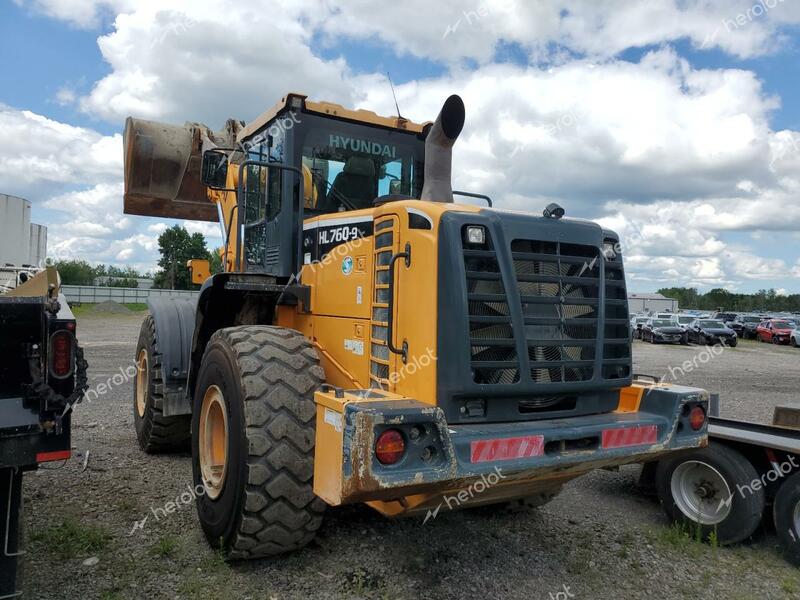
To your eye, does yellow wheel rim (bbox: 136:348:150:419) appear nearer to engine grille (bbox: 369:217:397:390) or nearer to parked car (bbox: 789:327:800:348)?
engine grille (bbox: 369:217:397:390)

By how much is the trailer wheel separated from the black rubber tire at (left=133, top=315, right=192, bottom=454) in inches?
169

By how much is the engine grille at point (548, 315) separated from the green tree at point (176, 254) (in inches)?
1996

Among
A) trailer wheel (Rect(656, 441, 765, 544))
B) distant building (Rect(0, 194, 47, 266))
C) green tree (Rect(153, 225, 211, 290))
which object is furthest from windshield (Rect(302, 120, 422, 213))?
green tree (Rect(153, 225, 211, 290))

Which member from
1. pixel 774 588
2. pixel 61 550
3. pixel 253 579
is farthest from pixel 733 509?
pixel 61 550

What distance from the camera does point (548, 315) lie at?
3.54 meters

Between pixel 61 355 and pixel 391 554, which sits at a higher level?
pixel 61 355

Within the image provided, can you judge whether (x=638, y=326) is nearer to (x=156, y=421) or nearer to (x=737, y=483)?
(x=737, y=483)

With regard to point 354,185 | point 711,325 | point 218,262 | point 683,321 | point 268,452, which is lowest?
point 268,452

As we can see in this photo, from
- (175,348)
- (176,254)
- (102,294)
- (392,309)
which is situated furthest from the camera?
(176,254)

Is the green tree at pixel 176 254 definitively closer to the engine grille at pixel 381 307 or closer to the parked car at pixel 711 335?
the parked car at pixel 711 335

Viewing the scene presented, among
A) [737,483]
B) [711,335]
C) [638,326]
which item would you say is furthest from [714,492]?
[638,326]

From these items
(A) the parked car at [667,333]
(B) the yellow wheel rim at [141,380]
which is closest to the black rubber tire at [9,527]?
(B) the yellow wheel rim at [141,380]

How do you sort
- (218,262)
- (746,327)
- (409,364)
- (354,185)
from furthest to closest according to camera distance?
(746,327) < (218,262) < (354,185) < (409,364)

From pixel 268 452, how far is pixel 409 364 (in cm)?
92
